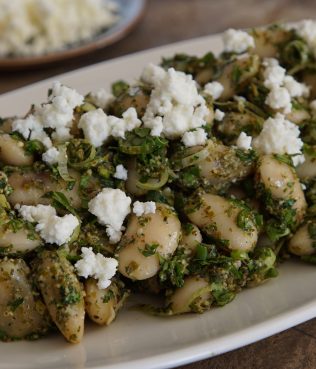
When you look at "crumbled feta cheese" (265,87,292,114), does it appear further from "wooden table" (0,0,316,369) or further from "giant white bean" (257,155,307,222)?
"wooden table" (0,0,316,369)

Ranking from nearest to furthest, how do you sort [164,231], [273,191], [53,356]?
[53,356] < [164,231] < [273,191]

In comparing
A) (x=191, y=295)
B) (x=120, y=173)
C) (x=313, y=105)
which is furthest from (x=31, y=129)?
(x=313, y=105)

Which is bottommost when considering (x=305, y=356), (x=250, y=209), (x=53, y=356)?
(x=305, y=356)

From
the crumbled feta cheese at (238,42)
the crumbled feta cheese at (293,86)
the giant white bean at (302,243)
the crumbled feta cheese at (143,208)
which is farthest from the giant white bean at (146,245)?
the crumbled feta cheese at (238,42)

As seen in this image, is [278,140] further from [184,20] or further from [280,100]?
[184,20]

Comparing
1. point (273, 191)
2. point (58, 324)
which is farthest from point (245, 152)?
point (58, 324)

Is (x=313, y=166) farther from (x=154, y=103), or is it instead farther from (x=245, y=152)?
(x=154, y=103)

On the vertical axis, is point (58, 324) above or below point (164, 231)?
below
